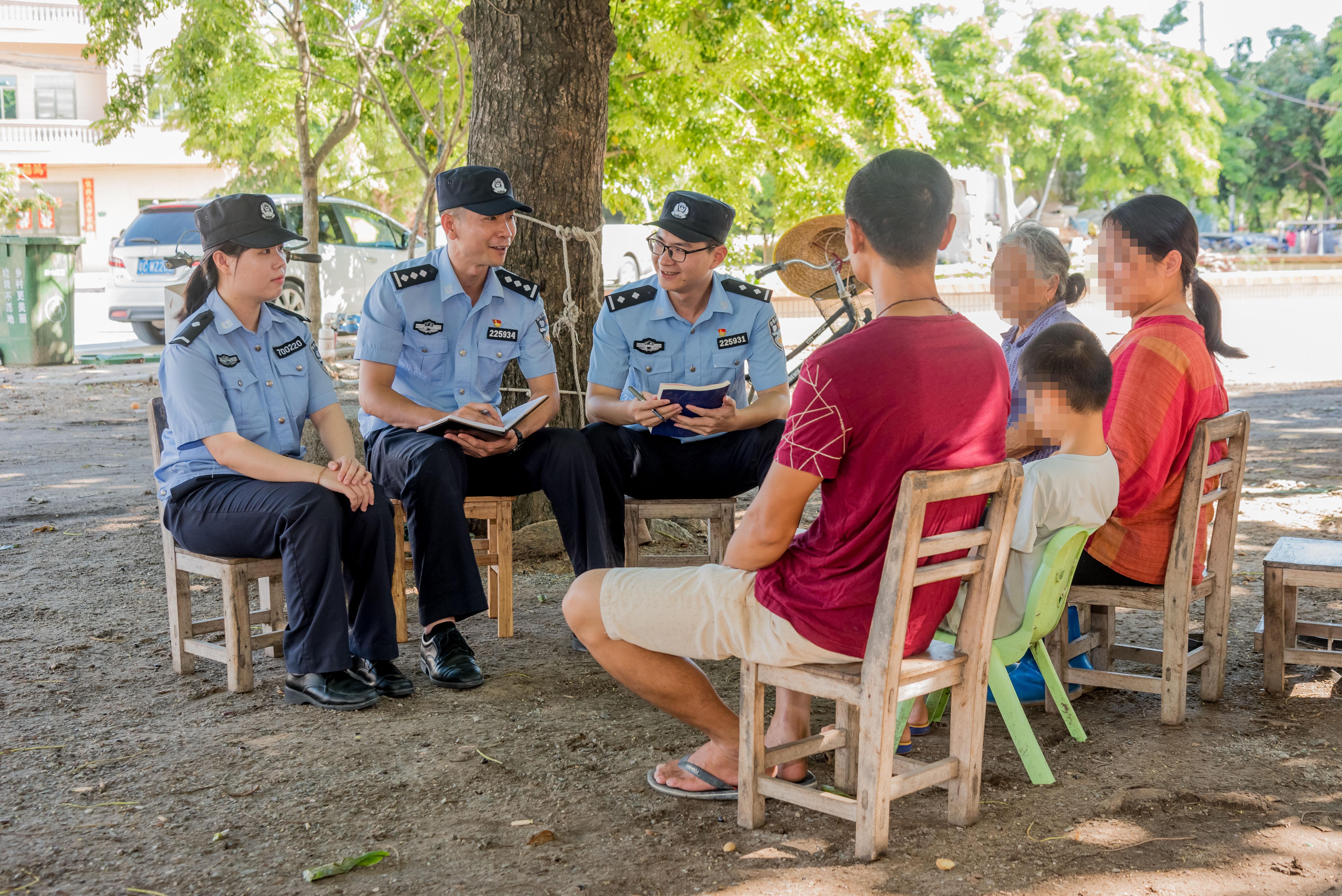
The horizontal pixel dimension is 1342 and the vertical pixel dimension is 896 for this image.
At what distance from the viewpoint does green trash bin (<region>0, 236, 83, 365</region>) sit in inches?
496

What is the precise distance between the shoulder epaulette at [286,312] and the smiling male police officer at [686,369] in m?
1.01

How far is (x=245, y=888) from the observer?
2.41 meters

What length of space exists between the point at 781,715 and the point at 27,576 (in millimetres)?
3683

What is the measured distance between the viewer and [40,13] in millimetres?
36000

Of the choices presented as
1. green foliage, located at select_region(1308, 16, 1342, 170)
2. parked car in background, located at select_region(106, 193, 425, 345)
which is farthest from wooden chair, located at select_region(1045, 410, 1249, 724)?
green foliage, located at select_region(1308, 16, 1342, 170)

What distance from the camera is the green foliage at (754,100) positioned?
32.3 feet

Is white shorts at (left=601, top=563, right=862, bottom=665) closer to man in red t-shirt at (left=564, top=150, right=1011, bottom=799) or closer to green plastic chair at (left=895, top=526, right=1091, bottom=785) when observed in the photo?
man in red t-shirt at (left=564, top=150, right=1011, bottom=799)

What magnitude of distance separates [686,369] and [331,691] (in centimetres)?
169

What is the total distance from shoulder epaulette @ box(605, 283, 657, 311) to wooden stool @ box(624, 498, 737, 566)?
0.70 m

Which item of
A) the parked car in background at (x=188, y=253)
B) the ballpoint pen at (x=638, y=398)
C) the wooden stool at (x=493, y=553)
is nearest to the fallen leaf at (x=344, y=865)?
the wooden stool at (x=493, y=553)

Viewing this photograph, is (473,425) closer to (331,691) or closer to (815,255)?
(331,691)

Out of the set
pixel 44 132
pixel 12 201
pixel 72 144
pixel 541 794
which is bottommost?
pixel 541 794

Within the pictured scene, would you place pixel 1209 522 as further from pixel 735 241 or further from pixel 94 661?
pixel 735 241

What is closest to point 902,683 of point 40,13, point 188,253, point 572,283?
point 572,283
